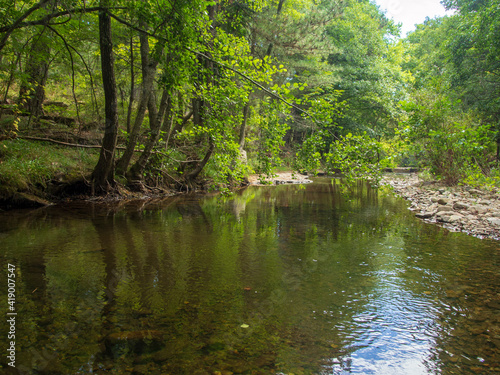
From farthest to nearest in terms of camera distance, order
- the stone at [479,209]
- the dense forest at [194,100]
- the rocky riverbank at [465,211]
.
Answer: the stone at [479,209] < the rocky riverbank at [465,211] < the dense forest at [194,100]

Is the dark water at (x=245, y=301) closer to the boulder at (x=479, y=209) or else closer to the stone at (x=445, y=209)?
the boulder at (x=479, y=209)

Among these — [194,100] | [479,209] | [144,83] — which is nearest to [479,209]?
[479,209]

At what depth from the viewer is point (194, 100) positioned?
1253cm

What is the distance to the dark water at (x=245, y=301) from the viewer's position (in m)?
2.57

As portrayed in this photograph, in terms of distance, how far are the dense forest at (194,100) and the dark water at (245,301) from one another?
2.13 meters

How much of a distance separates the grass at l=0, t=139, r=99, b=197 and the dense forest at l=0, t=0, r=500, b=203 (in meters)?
0.04

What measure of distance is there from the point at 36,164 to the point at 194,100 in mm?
5856

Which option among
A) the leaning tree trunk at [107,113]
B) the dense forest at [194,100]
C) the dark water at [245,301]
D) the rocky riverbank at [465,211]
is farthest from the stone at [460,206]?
the leaning tree trunk at [107,113]

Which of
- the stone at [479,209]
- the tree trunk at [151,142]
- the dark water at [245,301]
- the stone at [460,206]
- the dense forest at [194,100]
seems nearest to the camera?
the dark water at [245,301]

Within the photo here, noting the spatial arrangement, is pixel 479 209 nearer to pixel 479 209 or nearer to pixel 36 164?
pixel 479 209

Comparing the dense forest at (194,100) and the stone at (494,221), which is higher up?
the dense forest at (194,100)

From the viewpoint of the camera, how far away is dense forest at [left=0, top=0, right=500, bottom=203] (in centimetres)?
614

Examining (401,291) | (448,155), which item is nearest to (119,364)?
(401,291)

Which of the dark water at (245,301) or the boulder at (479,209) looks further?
the boulder at (479,209)
